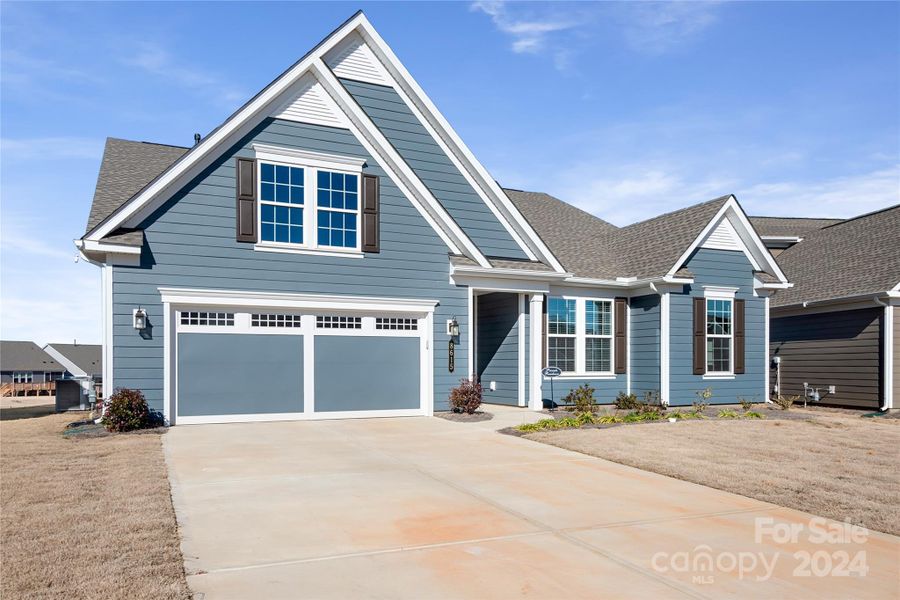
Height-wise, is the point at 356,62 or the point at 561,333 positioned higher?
the point at 356,62

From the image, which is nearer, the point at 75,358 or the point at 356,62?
the point at 356,62

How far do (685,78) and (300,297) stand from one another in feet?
32.1

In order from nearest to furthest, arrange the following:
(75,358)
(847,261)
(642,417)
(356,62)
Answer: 1. (642,417)
2. (356,62)
3. (847,261)
4. (75,358)

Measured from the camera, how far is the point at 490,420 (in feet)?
46.0

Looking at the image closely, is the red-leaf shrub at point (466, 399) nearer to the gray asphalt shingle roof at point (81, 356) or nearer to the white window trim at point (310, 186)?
the white window trim at point (310, 186)

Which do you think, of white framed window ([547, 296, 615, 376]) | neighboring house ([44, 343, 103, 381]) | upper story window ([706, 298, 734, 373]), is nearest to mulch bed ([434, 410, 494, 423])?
white framed window ([547, 296, 615, 376])

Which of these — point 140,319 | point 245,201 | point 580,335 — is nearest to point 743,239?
point 580,335

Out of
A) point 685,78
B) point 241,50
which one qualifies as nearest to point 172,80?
point 241,50

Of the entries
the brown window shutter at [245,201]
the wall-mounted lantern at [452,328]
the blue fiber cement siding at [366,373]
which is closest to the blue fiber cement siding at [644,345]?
the wall-mounted lantern at [452,328]

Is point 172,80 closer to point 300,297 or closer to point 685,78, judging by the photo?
point 300,297

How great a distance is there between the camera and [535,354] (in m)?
16.0

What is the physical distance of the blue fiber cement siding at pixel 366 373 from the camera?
1398 centimetres

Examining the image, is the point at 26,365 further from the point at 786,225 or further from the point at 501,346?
the point at 786,225

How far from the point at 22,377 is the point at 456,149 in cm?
6715
